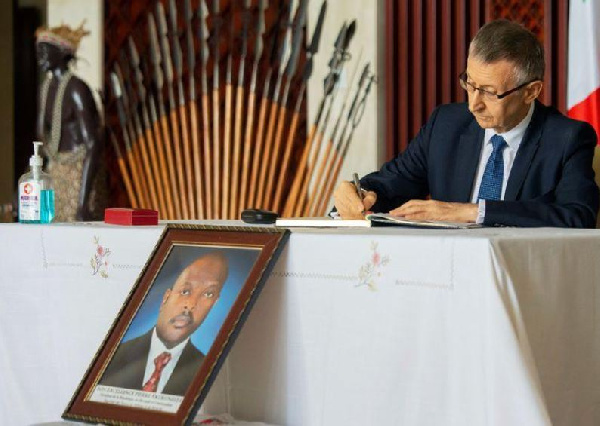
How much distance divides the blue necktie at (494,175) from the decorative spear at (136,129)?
9.04ft

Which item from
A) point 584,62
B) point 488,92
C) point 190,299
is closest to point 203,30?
point 584,62

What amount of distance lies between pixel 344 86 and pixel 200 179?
2.68 feet

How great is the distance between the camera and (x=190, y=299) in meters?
1.74

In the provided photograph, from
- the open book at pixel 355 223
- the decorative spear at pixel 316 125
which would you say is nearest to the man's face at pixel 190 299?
the open book at pixel 355 223

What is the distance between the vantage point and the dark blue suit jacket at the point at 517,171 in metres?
2.12

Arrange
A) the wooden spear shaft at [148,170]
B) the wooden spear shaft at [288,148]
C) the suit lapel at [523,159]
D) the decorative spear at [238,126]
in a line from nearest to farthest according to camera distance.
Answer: the suit lapel at [523,159], the wooden spear shaft at [288,148], the decorative spear at [238,126], the wooden spear shaft at [148,170]

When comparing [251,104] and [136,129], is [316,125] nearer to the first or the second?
[251,104]

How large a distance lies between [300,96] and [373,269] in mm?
3053

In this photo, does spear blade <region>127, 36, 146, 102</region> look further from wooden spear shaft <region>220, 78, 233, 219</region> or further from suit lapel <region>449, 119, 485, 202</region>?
suit lapel <region>449, 119, 485, 202</region>

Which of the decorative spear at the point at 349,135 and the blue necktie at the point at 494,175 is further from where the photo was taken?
the decorative spear at the point at 349,135

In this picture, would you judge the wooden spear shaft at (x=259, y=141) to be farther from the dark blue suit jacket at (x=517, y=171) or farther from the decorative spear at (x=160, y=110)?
the dark blue suit jacket at (x=517, y=171)

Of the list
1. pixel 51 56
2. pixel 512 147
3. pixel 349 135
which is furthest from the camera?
pixel 349 135

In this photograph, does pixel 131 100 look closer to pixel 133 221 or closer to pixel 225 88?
pixel 225 88

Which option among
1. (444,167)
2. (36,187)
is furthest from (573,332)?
(36,187)
